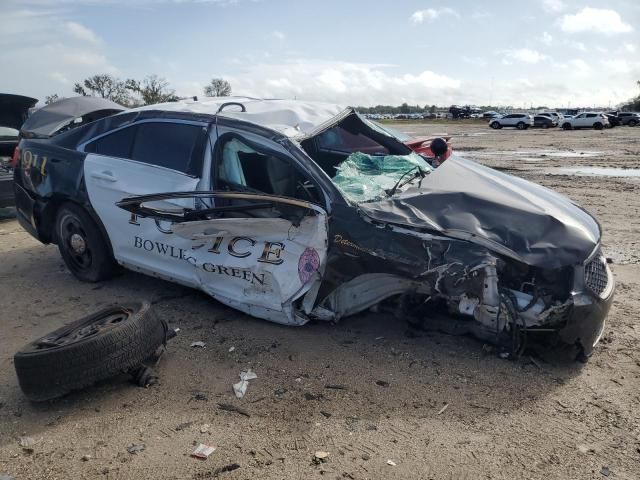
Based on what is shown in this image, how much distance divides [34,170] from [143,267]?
172 cm

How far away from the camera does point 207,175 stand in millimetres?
4195

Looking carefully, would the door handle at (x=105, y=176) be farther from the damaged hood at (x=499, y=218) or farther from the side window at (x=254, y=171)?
the damaged hood at (x=499, y=218)

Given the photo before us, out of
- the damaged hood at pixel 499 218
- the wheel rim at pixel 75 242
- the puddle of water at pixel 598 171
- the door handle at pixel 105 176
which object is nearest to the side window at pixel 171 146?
the door handle at pixel 105 176

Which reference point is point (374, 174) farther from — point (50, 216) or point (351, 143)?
point (50, 216)

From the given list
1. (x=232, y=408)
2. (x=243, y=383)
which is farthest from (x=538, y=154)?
(x=232, y=408)

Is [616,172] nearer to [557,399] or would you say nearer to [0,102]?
[557,399]

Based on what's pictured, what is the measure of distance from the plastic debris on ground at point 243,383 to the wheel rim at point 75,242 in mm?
2327

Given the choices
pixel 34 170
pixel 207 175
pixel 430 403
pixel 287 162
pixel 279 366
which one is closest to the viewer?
pixel 430 403

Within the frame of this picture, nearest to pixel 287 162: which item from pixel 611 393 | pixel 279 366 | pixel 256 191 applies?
pixel 256 191

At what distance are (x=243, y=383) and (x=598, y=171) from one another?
12.8 meters

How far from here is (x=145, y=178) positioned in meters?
4.45

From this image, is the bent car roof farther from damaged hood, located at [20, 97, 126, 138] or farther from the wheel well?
damaged hood, located at [20, 97, 126, 138]

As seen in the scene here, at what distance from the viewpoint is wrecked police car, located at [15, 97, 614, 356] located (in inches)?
A: 129

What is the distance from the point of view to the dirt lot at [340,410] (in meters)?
2.65
